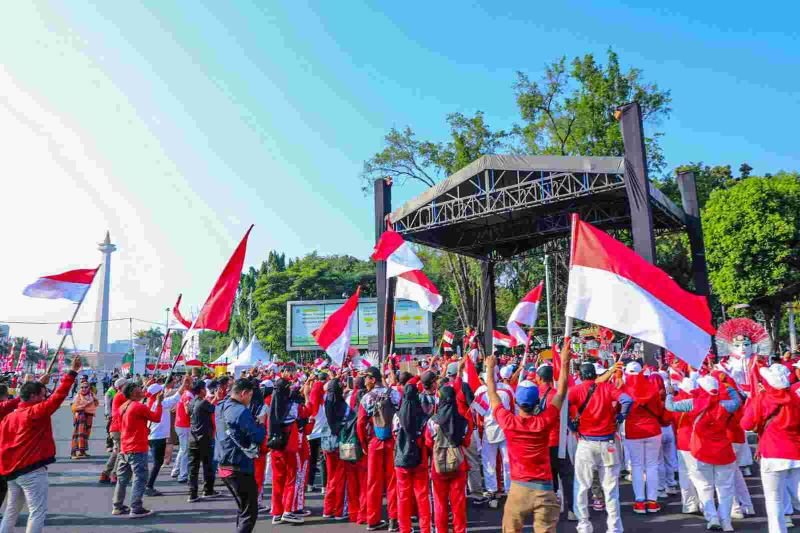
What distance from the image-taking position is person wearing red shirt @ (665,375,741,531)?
603 cm

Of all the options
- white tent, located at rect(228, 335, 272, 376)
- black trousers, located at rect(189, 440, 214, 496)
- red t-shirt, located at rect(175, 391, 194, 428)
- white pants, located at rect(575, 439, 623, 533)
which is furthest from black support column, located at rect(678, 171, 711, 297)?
white tent, located at rect(228, 335, 272, 376)

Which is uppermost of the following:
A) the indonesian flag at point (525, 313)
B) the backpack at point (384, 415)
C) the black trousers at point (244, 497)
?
the indonesian flag at point (525, 313)

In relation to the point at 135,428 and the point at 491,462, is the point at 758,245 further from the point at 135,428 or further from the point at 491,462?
the point at 135,428

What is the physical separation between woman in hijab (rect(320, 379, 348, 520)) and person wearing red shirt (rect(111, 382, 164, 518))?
2395mm

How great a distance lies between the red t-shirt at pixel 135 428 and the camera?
7250mm

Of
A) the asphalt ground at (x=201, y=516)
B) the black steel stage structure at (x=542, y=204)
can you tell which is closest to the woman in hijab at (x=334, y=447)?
the asphalt ground at (x=201, y=516)

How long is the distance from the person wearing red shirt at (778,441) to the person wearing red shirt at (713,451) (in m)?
0.58

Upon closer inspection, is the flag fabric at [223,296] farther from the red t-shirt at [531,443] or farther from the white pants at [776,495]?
the white pants at [776,495]

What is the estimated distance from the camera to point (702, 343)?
4957 millimetres

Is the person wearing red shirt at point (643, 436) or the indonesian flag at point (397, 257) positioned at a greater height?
the indonesian flag at point (397, 257)

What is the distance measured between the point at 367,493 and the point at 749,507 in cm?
468

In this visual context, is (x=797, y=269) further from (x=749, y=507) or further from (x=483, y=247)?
(x=749, y=507)

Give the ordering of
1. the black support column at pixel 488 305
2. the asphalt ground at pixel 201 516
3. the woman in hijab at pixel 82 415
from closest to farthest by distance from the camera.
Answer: the asphalt ground at pixel 201 516 < the woman in hijab at pixel 82 415 < the black support column at pixel 488 305

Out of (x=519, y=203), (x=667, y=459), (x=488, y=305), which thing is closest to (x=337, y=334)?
(x=667, y=459)
